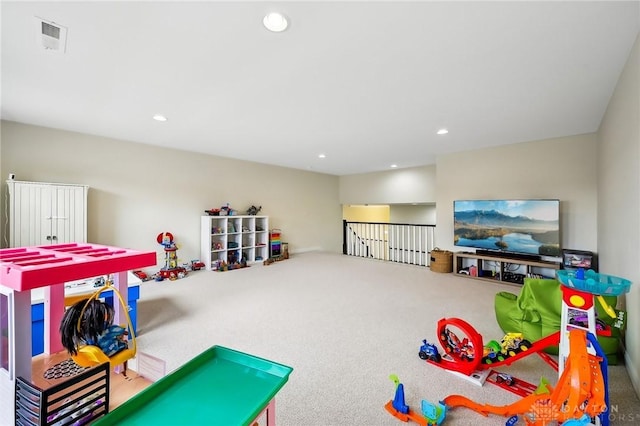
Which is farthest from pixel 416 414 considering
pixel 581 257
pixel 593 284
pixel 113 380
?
pixel 581 257

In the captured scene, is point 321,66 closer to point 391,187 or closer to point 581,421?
point 581,421

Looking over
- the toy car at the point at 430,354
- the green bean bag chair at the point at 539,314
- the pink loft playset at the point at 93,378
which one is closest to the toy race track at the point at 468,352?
the toy car at the point at 430,354

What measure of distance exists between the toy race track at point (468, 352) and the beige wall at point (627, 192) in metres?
0.55

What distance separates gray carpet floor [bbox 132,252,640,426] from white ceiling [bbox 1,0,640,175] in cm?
227

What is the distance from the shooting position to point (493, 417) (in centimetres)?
149

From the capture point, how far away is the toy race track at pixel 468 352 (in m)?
1.74

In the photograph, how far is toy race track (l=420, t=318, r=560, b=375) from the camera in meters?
1.74

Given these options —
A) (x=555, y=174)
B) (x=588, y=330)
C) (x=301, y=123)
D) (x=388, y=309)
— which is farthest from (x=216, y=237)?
(x=555, y=174)

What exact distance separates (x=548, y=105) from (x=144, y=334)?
4655 mm

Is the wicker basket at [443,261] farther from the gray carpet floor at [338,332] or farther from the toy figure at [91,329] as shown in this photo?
the toy figure at [91,329]

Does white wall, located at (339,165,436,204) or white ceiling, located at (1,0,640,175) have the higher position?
white ceiling, located at (1,0,640,175)

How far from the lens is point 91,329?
2.50ft

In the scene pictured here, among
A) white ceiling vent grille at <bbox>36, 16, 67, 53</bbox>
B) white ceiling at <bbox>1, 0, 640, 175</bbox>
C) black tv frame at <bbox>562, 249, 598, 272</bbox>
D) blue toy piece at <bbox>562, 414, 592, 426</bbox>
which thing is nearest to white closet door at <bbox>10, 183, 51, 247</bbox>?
white ceiling at <bbox>1, 0, 640, 175</bbox>

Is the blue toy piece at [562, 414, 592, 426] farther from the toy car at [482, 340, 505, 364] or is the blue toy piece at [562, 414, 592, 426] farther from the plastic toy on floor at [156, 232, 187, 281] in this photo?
the plastic toy on floor at [156, 232, 187, 281]
